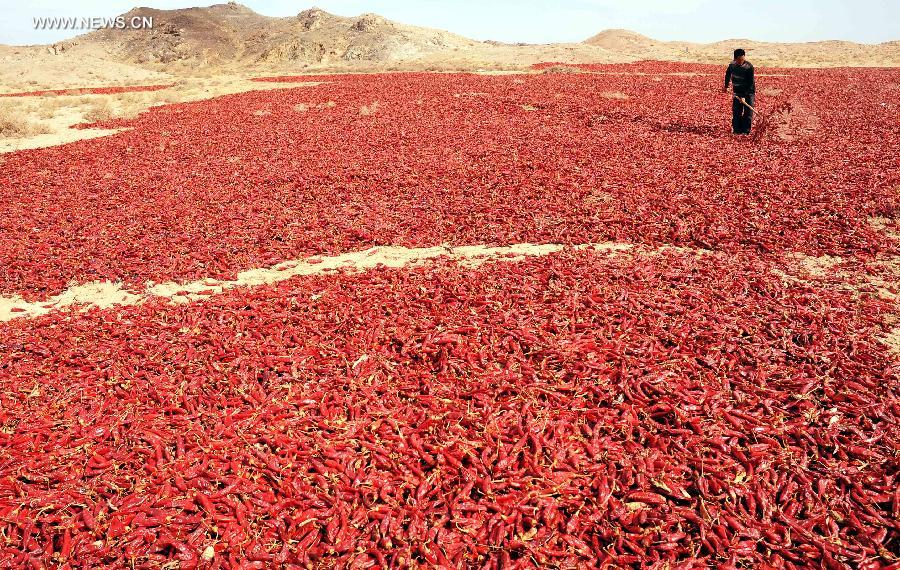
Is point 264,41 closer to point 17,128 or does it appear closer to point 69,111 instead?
point 69,111

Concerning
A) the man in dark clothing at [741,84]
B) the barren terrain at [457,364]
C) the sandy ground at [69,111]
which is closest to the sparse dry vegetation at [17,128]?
the sandy ground at [69,111]

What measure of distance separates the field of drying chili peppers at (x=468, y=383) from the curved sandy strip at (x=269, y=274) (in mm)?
278

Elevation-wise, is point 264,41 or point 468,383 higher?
point 264,41

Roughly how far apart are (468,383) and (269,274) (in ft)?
15.4

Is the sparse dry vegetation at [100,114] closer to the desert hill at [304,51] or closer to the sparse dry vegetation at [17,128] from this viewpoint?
the sparse dry vegetation at [17,128]

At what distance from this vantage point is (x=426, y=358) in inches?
234

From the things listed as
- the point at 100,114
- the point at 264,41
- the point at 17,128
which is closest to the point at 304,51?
the point at 264,41

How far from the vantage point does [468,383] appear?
5.48m

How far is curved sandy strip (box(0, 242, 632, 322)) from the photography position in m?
7.82

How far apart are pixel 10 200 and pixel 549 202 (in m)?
13.2

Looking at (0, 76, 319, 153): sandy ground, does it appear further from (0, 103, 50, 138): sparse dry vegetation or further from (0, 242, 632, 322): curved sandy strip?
(0, 242, 632, 322): curved sandy strip

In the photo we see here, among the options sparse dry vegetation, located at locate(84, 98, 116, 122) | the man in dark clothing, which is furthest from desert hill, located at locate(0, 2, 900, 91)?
the man in dark clothing

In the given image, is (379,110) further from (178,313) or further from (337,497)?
(337,497)

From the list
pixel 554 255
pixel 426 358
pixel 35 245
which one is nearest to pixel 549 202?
pixel 554 255
